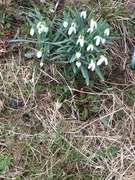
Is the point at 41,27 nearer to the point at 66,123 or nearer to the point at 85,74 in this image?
the point at 85,74

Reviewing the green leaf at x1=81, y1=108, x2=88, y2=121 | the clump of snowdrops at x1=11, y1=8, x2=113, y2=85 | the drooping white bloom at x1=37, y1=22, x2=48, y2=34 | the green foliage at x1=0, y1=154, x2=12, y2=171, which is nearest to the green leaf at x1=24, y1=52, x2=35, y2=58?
the clump of snowdrops at x1=11, y1=8, x2=113, y2=85

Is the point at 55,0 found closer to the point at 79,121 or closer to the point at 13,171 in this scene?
the point at 79,121

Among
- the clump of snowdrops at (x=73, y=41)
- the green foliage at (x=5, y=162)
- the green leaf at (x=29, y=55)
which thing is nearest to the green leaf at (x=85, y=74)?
the clump of snowdrops at (x=73, y=41)

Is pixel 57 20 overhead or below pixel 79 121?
overhead

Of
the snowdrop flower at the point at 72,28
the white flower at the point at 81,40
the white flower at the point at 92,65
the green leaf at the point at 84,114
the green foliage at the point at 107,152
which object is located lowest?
the green foliage at the point at 107,152

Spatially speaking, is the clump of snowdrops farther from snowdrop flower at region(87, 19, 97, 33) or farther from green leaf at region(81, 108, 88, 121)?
green leaf at region(81, 108, 88, 121)

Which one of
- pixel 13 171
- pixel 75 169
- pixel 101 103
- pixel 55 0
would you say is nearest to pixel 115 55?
pixel 101 103

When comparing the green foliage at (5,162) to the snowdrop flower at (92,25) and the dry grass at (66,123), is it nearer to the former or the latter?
the dry grass at (66,123)

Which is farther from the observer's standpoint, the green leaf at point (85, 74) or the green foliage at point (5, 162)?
the green leaf at point (85, 74)
